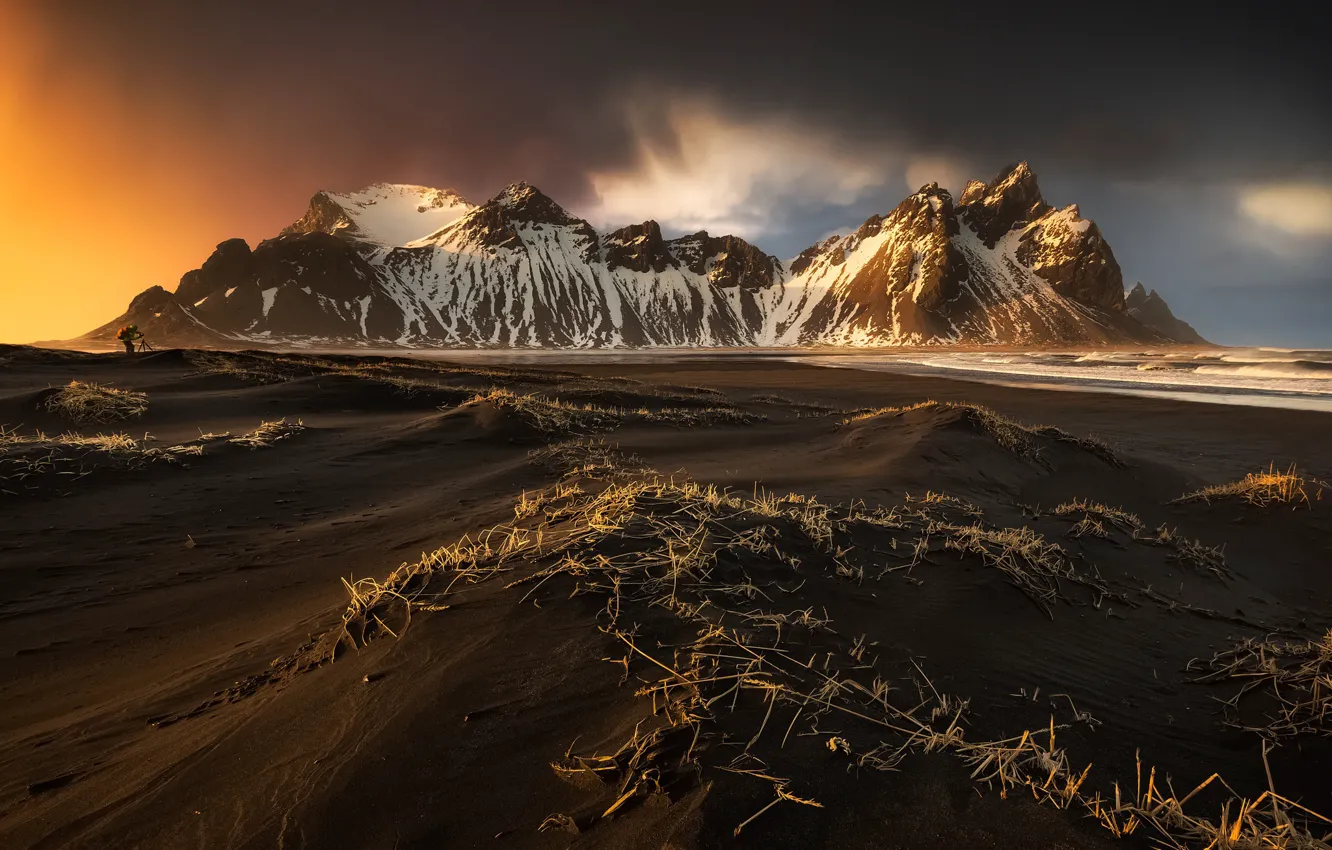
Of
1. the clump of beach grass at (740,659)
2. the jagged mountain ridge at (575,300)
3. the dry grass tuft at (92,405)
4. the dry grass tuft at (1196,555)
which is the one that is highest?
the jagged mountain ridge at (575,300)

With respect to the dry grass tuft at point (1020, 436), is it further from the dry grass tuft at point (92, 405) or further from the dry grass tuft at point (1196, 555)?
the dry grass tuft at point (92, 405)

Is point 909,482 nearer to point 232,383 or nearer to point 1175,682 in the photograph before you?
point 1175,682

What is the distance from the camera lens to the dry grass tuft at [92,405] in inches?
409

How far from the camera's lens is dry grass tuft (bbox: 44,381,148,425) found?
34.1ft

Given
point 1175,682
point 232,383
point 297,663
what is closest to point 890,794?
point 1175,682

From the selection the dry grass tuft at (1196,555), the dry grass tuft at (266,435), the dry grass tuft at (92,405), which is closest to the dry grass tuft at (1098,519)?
the dry grass tuft at (1196,555)

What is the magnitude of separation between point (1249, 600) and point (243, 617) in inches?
332

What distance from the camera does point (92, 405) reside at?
10.7 metres

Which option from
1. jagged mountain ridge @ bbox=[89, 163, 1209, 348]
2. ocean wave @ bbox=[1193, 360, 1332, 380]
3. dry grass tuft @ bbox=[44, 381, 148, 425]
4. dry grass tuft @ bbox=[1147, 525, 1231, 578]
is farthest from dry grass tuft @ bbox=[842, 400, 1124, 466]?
jagged mountain ridge @ bbox=[89, 163, 1209, 348]

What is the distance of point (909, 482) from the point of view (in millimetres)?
7883

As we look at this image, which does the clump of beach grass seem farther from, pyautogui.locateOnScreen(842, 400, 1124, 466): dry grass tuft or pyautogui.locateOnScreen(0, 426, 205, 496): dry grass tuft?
pyautogui.locateOnScreen(842, 400, 1124, 466): dry grass tuft

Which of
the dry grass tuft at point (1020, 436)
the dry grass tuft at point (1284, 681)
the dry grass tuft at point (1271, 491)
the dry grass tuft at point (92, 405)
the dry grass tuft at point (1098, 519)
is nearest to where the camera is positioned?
the dry grass tuft at point (1284, 681)

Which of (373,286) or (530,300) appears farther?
(530,300)

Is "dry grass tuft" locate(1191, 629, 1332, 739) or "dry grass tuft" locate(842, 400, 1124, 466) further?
"dry grass tuft" locate(842, 400, 1124, 466)
